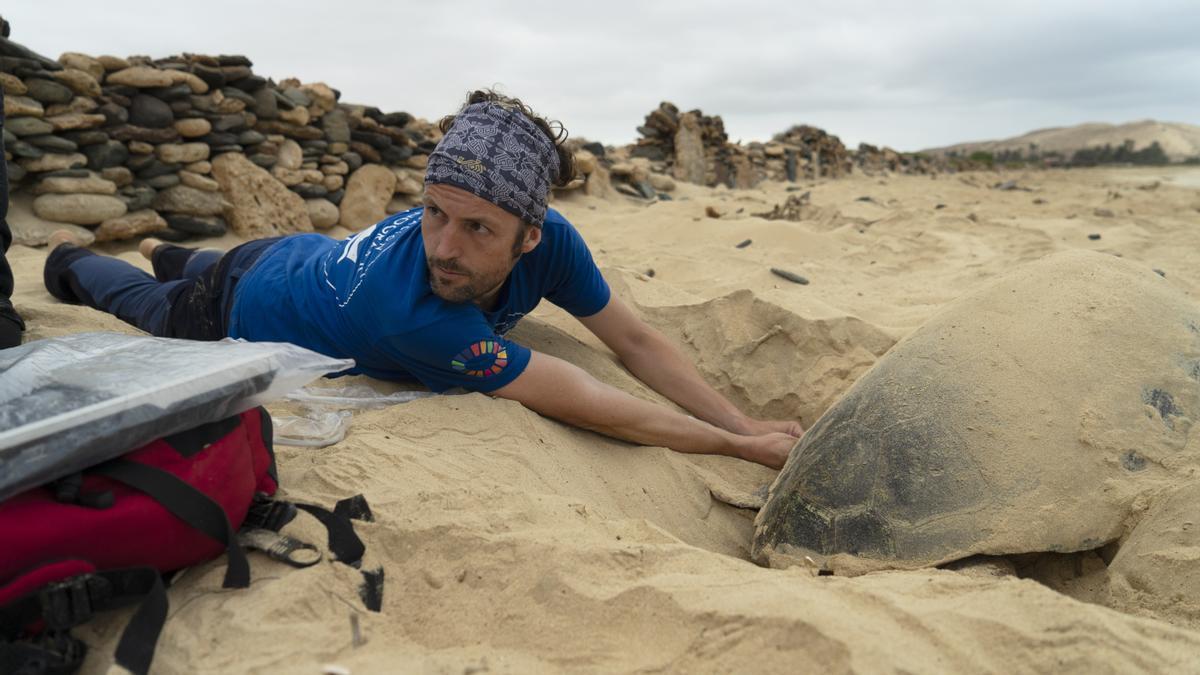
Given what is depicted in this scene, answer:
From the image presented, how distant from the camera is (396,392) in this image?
2592 mm

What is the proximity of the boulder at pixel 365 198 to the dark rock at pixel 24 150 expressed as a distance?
2.13 metres

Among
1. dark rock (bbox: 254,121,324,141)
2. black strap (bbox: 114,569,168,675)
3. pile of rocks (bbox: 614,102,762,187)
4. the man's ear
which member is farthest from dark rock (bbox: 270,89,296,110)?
pile of rocks (bbox: 614,102,762,187)

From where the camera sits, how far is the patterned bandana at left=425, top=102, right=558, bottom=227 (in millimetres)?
2195

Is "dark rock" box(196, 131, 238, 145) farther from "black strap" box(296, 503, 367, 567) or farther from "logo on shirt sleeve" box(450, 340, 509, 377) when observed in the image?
"black strap" box(296, 503, 367, 567)

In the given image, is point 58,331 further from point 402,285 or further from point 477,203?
point 477,203

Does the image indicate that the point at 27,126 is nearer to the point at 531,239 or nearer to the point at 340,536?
the point at 531,239

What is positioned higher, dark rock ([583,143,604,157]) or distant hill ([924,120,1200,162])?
distant hill ([924,120,1200,162])

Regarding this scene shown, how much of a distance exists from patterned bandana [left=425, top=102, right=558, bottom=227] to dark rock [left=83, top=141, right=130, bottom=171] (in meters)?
3.69

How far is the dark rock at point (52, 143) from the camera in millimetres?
4570

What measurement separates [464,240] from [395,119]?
196 inches

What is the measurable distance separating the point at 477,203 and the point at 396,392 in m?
0.76

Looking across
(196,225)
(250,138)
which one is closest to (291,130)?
(250,138)

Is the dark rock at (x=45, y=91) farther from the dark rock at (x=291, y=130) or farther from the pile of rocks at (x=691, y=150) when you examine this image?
the pile of rocks at (x=691, y=150)

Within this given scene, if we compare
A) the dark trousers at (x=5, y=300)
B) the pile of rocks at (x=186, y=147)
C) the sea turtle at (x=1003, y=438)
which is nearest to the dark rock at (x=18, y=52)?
the pile of rocks at (x=186, y=147)
